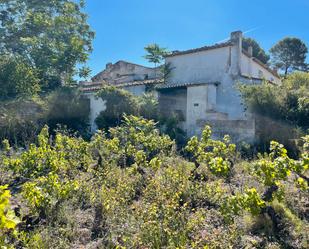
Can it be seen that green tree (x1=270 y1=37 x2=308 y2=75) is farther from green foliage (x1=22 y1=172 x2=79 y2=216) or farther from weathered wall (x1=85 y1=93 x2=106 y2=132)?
green foliage (x1=22 y1=172 x2=79 y2=216)

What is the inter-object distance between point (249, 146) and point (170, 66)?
466 inches

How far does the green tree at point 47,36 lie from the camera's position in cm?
2241

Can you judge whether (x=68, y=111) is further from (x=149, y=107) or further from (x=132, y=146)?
(x=132, y=146)

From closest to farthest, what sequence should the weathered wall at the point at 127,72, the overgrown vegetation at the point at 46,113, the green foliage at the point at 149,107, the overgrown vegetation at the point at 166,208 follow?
the overgrown vegetation at the point at 166,208
the overgrown vegetation at the point at 46,113
the green foliage at the point at 149,107
the weathered wall at the point at 127,72

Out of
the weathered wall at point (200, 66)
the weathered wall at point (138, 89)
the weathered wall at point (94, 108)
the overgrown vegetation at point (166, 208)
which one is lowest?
the overgrown vegetation at point (166, 208)

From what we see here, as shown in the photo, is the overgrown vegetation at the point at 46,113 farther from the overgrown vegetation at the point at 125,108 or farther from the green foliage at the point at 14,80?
the overgrown vegetation at the point at 125,108

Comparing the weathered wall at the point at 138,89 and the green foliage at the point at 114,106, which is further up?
the weathered wall at the point at 138,89

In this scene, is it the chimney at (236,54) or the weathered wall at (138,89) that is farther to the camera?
the weathered wall at (138,89)

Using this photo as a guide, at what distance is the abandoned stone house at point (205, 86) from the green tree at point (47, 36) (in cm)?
262

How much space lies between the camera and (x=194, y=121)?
1803 centimetres

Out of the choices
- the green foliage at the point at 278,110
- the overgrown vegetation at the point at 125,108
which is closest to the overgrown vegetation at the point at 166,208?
the green foliage at the point at 278,110

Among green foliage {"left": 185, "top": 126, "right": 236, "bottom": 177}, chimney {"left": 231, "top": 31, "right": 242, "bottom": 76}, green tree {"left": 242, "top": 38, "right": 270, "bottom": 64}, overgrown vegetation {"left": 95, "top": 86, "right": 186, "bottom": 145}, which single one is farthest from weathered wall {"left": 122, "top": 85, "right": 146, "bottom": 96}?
green tree {"left": 242, "top": 38, "right": 270, "bottom": 64}

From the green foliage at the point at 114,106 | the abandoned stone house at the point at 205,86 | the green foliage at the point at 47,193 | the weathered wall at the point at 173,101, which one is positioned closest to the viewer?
the green foliage at the point at 47,193

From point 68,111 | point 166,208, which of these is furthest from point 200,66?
point 166,208
